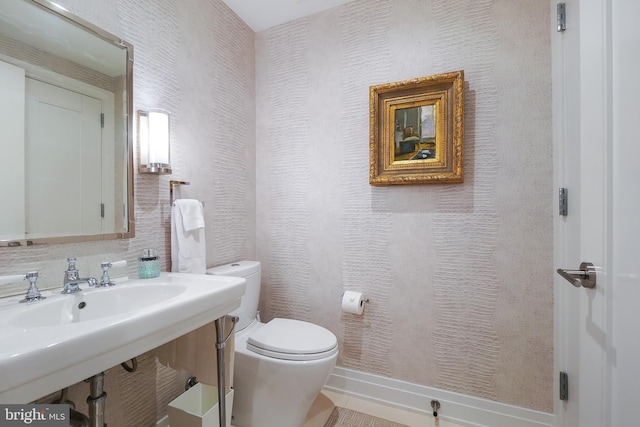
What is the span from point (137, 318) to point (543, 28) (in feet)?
6.65

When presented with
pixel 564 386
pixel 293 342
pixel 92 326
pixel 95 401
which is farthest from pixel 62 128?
pixel 564 386

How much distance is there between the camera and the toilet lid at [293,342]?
1.20 m

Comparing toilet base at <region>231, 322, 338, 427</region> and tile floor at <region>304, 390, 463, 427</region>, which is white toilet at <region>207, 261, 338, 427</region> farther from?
tile floor at <region>304, 390, 463, 427</region>

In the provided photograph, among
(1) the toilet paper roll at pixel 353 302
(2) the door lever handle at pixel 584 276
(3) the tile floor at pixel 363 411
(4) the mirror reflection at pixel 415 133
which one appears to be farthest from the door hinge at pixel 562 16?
(3) the tile floor at pixel 363 411

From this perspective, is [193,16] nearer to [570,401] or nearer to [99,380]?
[99,380]

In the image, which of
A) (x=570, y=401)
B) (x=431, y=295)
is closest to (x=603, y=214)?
(x=570, y=401)

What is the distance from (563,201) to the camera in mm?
990

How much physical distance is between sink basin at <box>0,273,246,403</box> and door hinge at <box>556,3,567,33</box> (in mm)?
1536

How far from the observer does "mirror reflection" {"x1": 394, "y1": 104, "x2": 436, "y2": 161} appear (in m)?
1.48

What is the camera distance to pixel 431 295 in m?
1.50

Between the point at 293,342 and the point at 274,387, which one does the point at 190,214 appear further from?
the point at 274,387

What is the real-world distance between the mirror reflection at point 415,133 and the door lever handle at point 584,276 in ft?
2.91

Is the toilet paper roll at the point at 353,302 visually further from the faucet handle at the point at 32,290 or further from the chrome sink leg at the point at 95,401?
the faucet handle at the point at 32,290

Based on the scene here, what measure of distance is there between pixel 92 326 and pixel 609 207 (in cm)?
120
